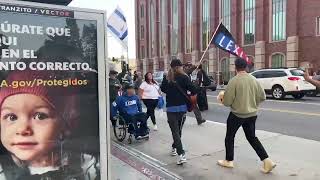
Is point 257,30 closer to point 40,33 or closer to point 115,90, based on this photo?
point 115,90

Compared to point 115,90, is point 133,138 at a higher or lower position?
lower

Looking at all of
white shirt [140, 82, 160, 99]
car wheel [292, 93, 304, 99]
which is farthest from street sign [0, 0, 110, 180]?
car wheel [292, 93, 304, 99]

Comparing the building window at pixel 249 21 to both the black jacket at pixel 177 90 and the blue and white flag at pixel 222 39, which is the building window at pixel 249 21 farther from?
the black jacket at pixel 177 90

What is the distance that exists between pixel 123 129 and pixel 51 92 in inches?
228

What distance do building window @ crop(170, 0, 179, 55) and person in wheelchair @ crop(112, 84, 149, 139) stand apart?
169ft

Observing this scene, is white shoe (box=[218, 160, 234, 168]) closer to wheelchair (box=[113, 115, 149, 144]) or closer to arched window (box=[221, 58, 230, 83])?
wheelchair (box=[113, 115, 149, 144])

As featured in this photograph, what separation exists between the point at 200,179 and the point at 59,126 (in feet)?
10.2

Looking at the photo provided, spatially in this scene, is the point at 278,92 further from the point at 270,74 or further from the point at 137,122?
the point at 137,122

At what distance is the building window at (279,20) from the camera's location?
39.6 meters

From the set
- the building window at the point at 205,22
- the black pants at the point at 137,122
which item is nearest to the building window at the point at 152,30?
the building window at the point at 205,22

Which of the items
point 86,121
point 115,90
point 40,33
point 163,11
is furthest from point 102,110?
Answer: point 163,11

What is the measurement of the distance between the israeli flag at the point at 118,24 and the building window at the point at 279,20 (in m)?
26.3

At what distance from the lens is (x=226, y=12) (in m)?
48.4

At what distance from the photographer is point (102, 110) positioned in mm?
3953
